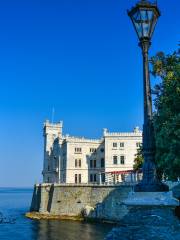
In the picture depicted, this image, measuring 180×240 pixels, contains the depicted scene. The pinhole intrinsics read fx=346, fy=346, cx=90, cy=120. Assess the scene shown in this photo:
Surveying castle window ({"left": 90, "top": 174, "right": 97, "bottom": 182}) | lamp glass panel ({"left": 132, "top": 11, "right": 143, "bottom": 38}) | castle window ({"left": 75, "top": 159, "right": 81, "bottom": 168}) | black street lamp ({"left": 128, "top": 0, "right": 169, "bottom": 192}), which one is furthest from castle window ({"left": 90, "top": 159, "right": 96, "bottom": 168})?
lamp glass panel ({"left": 132, "top": 11, "right": 143, "bottom": 38})

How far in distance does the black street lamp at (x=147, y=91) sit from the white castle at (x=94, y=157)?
58.9 meters

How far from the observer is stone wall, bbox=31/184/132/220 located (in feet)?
168

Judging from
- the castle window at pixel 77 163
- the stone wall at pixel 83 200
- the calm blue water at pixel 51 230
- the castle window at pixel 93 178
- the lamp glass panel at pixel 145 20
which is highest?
the castle window at pixel 77 163

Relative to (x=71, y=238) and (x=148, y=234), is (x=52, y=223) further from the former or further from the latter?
(x=148, y=234)

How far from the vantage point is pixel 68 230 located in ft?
144

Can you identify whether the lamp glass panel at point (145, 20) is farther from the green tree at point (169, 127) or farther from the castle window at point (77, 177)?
the castle window at point (77, 177)

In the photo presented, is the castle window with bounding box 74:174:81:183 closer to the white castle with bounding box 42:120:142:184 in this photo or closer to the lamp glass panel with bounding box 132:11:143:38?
the white castle with bounding box 42:120:142:184

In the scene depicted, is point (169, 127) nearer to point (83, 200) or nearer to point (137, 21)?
point (137, 21)

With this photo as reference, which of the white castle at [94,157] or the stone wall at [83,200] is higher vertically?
the white castle at [94,157]

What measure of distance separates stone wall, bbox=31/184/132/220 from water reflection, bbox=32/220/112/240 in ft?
12.7

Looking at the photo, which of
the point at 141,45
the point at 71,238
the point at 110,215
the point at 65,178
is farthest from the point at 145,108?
the point at 65,178

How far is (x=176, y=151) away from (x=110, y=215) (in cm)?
3042

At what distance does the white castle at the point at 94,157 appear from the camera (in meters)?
70.6

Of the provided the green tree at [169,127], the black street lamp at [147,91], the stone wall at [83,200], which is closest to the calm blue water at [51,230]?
the stone wall at [83,200]
